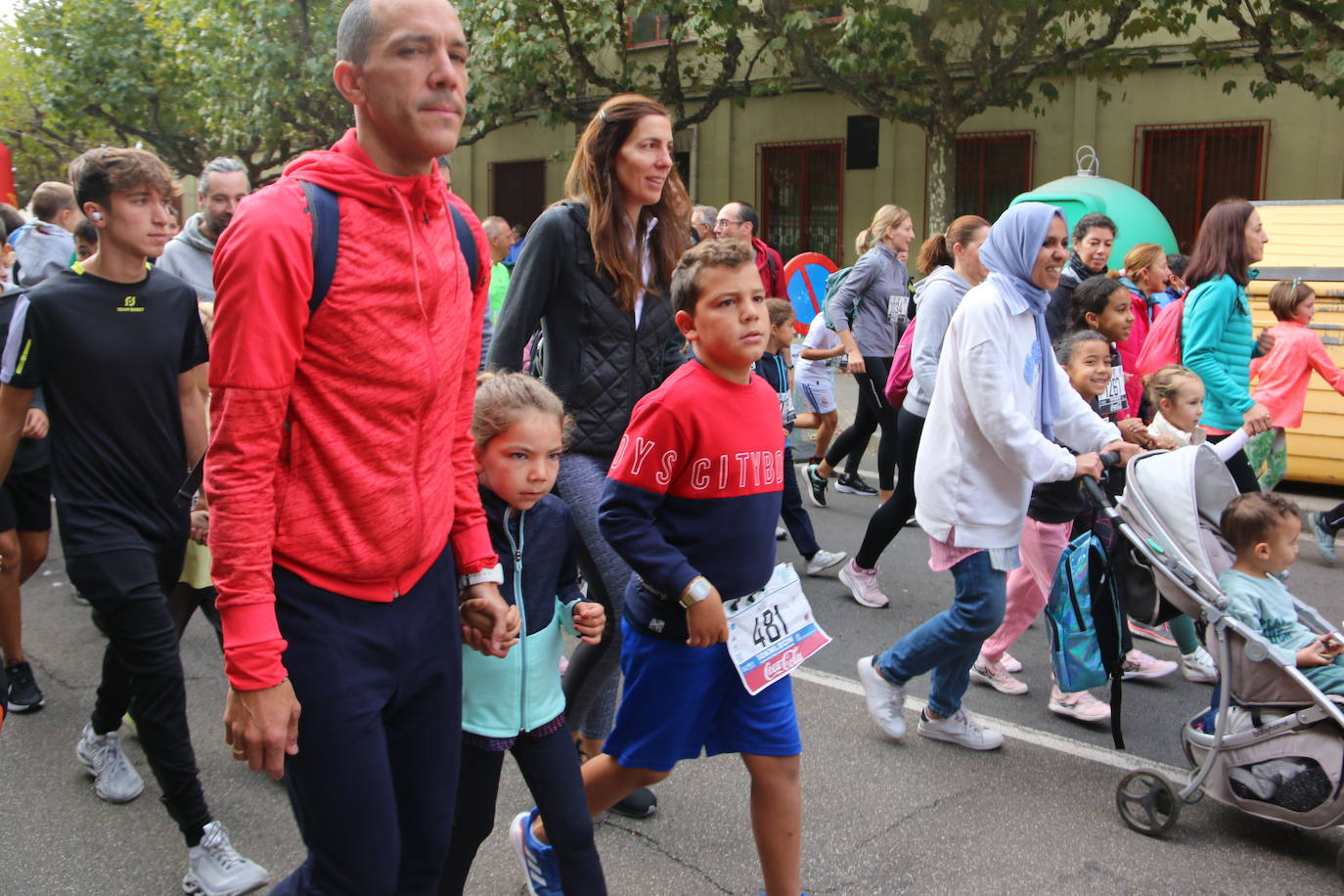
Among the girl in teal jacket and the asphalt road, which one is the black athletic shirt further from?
the girl in teal jacket

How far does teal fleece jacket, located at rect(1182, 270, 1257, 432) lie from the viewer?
621 centimetres

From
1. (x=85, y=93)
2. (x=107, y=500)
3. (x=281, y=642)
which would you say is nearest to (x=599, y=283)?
(x=107, y=500)

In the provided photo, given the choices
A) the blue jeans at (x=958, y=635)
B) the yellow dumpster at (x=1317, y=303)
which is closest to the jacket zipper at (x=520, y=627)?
the blue jeans at (x=958, y=635)

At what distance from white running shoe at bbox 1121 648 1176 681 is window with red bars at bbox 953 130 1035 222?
1315 cm

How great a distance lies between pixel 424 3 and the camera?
1982 millimetres

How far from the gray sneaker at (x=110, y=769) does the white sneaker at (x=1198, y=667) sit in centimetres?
407

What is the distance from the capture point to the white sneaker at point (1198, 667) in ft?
16.7

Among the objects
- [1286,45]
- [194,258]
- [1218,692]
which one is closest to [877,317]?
[194,258]

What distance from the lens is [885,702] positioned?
4410mm

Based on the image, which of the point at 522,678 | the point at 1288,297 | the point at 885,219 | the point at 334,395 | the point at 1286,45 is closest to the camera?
the point at 334,395

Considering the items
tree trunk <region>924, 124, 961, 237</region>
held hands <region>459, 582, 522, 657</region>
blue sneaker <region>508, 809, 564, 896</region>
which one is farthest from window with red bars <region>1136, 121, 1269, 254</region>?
held hands <region>459, 582, 522, 657</region>

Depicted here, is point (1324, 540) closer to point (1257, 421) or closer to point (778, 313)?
point (1257, 421)

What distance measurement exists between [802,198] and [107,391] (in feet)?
56.6

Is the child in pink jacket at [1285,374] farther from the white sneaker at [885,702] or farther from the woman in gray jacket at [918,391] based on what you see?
the white sneaker at [885,702]
